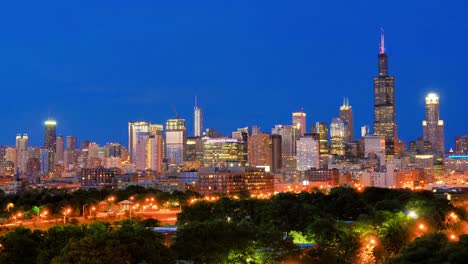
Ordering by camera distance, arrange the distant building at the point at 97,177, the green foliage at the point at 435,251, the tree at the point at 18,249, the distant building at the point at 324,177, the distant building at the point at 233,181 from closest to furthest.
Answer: the green foliage at the point at 435,251 < the tree at the point at 18,249 < the distant building at the point at 233,181 < the distant building at the point at 97,177 < the distant building at the point at 324,177

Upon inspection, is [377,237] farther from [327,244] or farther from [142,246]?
[142,246]

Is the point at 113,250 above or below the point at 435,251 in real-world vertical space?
above

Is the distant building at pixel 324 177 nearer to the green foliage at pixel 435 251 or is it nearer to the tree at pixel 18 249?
the tree at pixel 18 249

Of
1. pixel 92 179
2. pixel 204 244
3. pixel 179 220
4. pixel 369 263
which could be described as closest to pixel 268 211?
→ pixel 179 220

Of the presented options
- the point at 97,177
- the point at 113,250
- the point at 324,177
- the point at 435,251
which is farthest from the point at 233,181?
the point at 435,251

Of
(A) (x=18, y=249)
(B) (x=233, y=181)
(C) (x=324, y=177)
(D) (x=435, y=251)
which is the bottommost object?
(A) (x=18, y=249)

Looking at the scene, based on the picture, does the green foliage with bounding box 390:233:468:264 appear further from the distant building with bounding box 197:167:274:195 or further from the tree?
the distant building with bounding box 197:167:274:195

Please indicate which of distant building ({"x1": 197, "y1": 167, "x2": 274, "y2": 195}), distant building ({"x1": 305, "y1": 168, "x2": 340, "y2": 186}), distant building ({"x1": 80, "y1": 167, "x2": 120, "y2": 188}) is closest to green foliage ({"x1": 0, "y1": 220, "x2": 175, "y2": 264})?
distant building ({"x1": 197, "y1": 167, "x2": 274, "y2": 195})

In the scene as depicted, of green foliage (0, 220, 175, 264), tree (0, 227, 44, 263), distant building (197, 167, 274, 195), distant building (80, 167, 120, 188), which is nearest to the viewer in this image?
green foliage (0, 220, 175, 264)

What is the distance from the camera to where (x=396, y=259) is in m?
24.8

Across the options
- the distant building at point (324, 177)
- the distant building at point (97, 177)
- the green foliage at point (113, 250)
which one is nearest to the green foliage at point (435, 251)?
the green foliage at point (113, 250)

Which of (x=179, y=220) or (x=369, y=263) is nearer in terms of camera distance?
(x=369, y=263)

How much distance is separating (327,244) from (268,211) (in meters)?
13.4

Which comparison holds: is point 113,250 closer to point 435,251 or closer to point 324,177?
point 435,251
